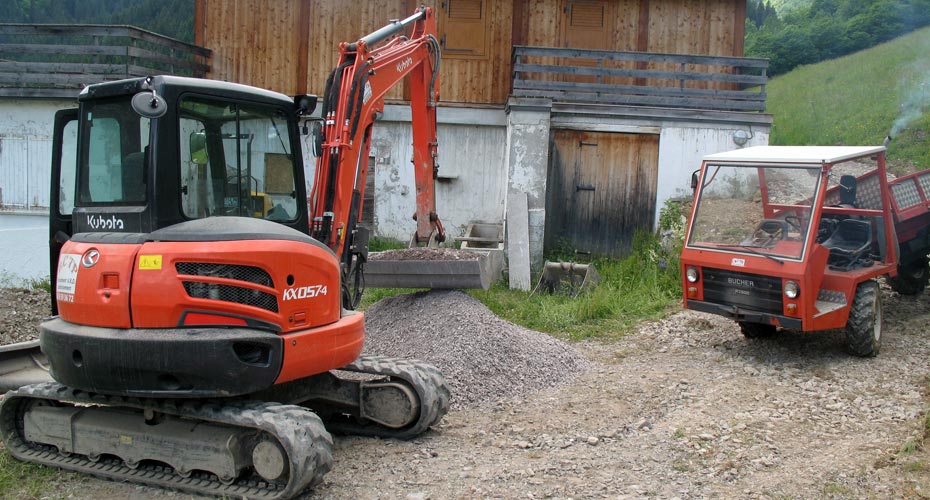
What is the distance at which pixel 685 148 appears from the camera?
45.0ft

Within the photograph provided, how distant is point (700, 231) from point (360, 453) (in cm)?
458

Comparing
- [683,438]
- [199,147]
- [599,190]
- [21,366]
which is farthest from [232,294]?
[599,190]

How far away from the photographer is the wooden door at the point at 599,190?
13.9 meters

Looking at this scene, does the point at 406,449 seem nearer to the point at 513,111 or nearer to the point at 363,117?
the point at 363,117

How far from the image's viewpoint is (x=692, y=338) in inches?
371

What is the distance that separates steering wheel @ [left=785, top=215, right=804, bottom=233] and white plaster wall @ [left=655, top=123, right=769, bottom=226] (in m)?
5.50

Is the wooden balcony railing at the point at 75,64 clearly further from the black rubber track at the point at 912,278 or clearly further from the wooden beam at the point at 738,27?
the black rubber track at the point at 912,278

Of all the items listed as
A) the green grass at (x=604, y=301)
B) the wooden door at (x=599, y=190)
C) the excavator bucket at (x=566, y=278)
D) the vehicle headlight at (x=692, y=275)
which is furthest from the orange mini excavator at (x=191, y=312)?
the wooden door at (x=599, y=190)

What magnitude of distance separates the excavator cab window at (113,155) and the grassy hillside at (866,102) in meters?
15.8

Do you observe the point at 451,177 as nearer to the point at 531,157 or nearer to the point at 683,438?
the point at 531,157

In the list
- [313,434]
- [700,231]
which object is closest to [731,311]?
[700,231]

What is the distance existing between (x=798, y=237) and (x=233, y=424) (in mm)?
5683

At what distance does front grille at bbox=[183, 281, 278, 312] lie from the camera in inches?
187

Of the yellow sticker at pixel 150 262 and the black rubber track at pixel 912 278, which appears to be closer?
the yellow sticker at pixel 150 262
